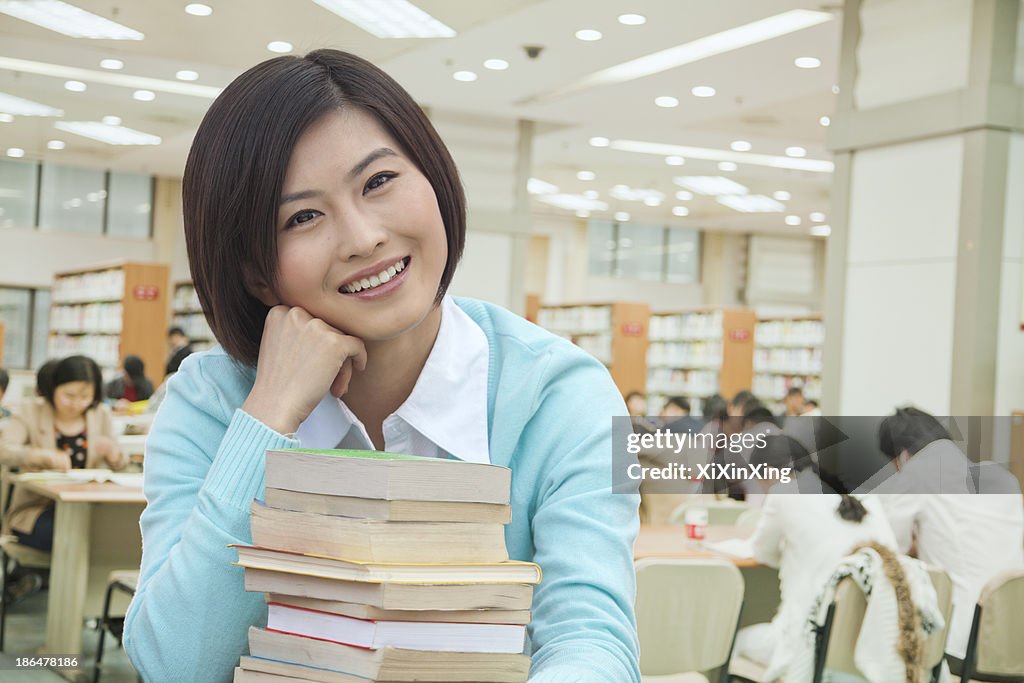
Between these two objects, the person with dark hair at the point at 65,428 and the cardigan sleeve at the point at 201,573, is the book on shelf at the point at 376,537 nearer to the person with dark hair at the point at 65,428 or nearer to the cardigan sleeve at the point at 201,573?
the cardigan sleeve at the point at 201,573

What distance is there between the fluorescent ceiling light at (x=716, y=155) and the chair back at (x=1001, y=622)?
8451mm

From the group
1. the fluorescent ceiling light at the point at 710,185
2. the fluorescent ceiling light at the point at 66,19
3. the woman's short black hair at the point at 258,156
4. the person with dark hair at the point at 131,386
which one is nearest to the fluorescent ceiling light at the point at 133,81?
the fluorescent ceiling light at the point at 66,19

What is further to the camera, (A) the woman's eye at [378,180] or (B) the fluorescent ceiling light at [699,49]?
(B) the fluorescent ceiling light at [699,49]

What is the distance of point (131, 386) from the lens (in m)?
10.8

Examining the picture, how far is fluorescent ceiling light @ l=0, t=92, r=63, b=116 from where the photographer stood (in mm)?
6934

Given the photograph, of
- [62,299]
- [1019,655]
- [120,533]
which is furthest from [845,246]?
[62,299]

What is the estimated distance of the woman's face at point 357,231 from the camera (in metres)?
0.97

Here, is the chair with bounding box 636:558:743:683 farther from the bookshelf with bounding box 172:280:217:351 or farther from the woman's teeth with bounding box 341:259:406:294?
the bookshelf with bounding box 172:280:217:351

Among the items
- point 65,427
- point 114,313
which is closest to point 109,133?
point 114,313

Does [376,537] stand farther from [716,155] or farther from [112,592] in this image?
[716,155]

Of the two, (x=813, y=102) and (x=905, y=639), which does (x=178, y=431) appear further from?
(x=813, y=102)

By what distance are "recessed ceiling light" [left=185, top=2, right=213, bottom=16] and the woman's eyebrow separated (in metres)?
6.12

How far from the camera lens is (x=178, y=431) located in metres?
1.04

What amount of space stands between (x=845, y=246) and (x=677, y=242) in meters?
12.5
